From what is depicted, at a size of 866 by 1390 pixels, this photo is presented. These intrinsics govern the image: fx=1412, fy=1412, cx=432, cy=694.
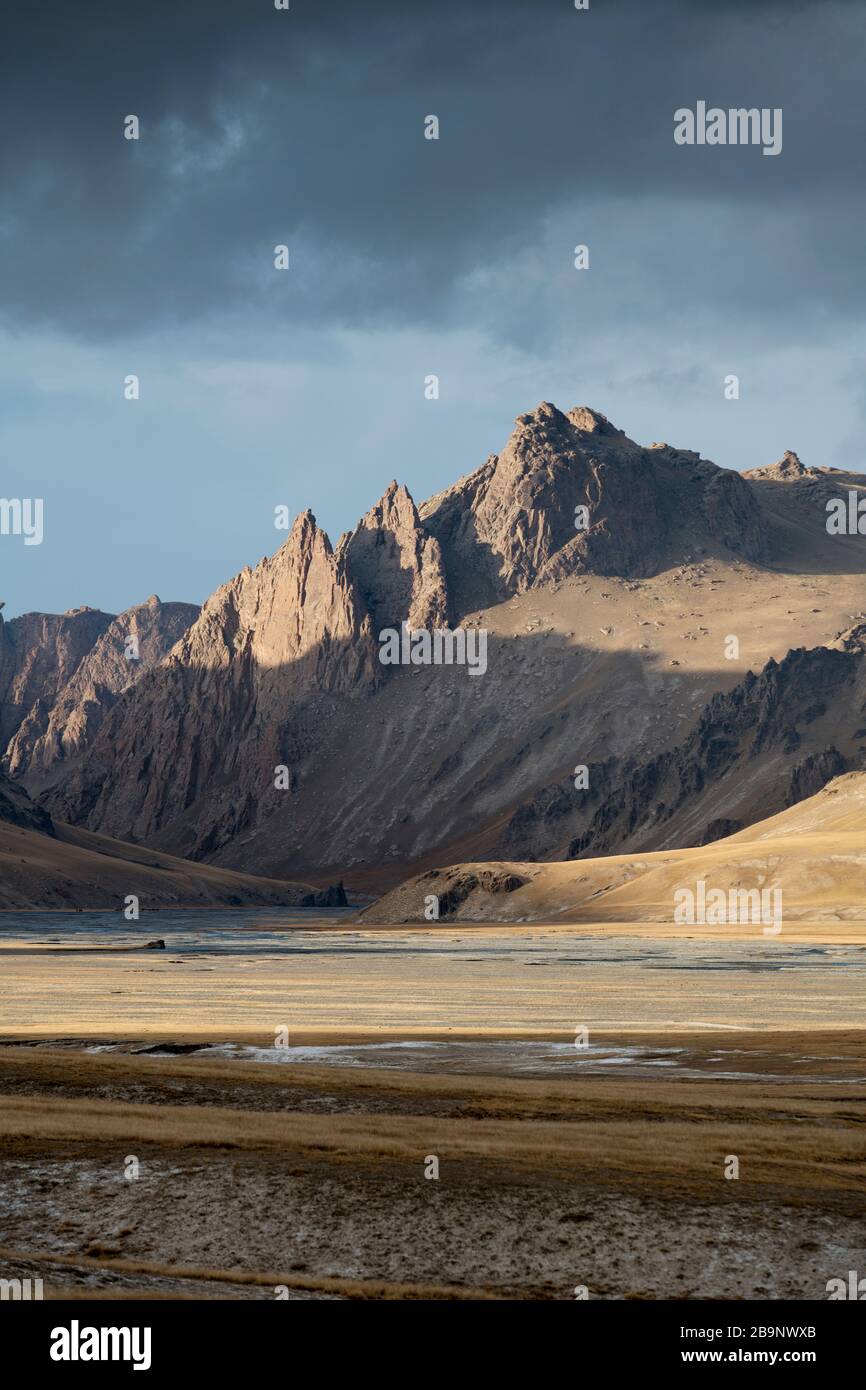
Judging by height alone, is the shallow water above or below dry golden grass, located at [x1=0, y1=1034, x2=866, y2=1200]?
below

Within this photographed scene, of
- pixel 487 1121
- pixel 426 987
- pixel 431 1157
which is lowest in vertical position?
pixel 426 987

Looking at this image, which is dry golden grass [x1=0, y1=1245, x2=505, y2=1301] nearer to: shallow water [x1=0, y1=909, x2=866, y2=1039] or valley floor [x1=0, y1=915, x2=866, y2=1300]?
valley floor [x1=0, y1=915, x2=866, y2=1300]

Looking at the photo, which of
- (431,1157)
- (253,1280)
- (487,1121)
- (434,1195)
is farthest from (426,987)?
(253,1280)

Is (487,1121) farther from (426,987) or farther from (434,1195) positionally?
(426,987)

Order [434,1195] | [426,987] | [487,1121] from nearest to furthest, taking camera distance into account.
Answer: [434,1195], [487,1121], [426,987]

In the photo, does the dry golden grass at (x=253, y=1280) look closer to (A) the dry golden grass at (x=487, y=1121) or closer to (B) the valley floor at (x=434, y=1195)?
(B) the valley floor at (x=434, y=1195)

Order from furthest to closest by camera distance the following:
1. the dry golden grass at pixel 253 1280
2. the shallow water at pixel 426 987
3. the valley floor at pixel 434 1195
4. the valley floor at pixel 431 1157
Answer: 1. the shallow water at pixel 426 987
2. the valley floor at pixel 431 1157
3. the valley floor at pixel 434 1195
4. the dry golden grass at pixel 253 1280

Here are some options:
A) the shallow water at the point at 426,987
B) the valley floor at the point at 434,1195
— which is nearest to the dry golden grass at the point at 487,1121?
the valley floor at the point at 434,1195

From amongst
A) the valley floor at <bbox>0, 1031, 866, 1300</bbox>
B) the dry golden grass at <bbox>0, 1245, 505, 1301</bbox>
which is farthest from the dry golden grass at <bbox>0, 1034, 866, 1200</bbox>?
the dry golden grass at <bbox>0, 1245, 505, 1301</bbox>

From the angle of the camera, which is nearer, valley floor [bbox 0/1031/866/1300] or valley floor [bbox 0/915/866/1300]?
valley floor [bbox 0/1031/866/1300]

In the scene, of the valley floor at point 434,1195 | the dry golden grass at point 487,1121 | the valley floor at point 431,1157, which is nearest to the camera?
the valley floor at point 434,1195
